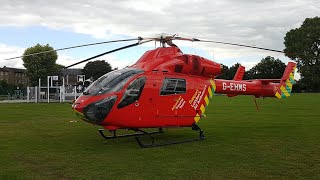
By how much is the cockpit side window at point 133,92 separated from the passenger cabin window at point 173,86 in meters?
0.81

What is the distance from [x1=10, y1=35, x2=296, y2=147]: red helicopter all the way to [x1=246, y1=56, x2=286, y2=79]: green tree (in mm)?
104690

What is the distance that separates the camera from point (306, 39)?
270 feet

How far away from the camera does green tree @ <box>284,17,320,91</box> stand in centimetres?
8056

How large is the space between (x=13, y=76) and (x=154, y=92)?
457 feet

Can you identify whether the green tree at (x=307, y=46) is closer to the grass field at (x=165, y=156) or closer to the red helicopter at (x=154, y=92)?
the grass field at (x=165, y=156)

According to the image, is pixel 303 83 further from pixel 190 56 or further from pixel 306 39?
pixel 190 56

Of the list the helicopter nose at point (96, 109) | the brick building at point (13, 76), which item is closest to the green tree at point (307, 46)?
the helicopter nose at point (96, 109)

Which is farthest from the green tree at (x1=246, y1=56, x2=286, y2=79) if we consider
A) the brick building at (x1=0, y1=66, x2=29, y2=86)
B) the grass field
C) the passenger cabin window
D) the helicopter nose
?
the helicopter nose

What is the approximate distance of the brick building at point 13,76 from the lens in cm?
13438

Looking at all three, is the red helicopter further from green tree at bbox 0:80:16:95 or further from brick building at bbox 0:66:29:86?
brick building at bbox 0:66:29:86

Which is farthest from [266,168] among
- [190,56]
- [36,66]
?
[36,66]

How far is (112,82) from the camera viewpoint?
10438 mm

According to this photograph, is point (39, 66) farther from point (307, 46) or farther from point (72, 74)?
point (72, 74)

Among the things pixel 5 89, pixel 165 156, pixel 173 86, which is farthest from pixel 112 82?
pixel 5 89
